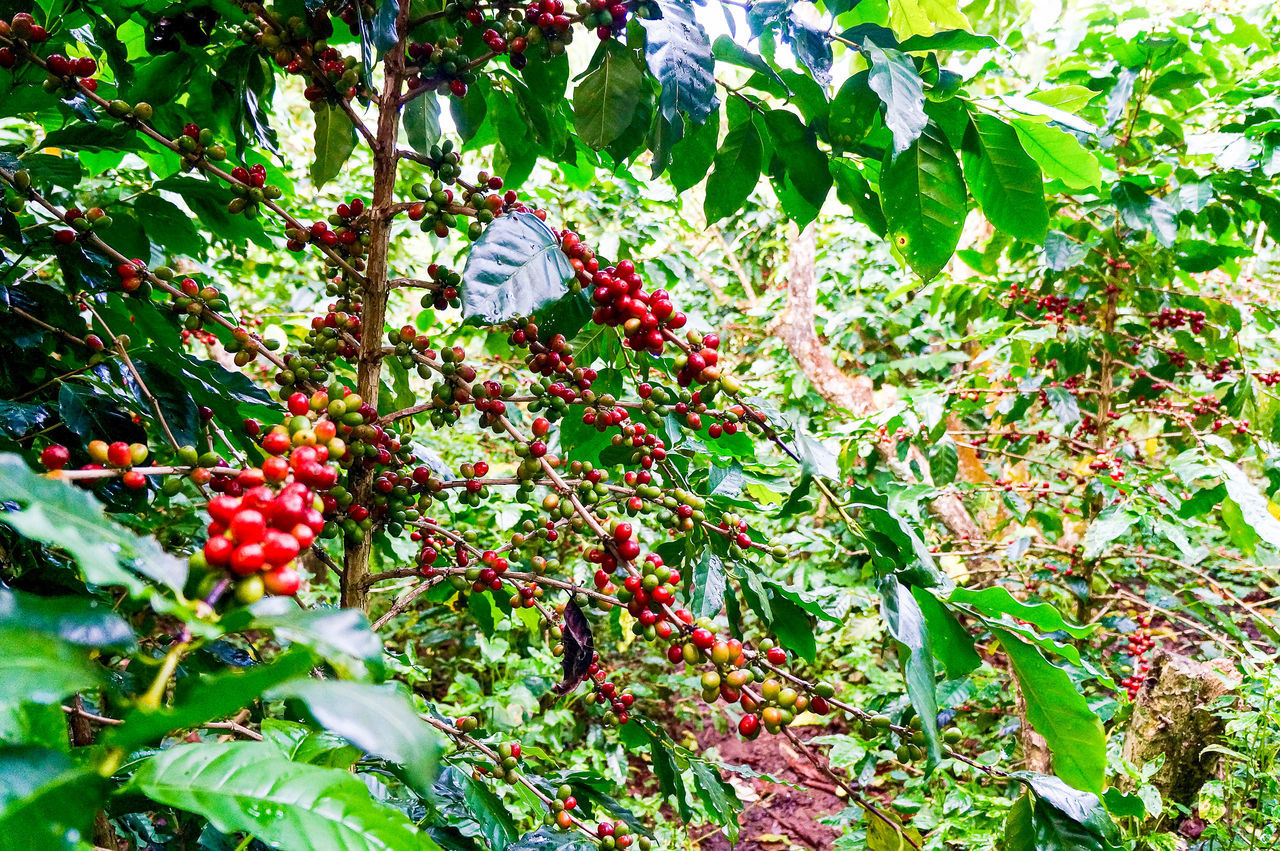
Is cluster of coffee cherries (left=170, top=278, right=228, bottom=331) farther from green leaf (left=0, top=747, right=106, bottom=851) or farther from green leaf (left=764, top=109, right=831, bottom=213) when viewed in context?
green leaf (left=764, top=109, right=831, bottom=213)

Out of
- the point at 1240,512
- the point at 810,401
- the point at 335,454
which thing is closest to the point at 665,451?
the point at 335,454

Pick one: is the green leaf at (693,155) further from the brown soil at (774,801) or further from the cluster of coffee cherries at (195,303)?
the brown soil at (774,801)

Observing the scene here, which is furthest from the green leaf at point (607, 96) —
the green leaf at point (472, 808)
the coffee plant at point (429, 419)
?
the green leaf at point (472, 808)

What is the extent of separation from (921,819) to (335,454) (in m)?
2.31

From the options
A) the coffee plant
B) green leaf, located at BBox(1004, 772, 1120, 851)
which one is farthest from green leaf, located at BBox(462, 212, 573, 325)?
green leaf, located at BBox(1004, 772, 1120, 851)

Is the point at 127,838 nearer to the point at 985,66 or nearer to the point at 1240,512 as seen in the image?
the point at 1240,512

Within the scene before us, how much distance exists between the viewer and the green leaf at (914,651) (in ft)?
2.15

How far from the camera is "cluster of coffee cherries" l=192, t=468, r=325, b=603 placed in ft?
1.34

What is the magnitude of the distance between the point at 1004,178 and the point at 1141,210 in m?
1.25

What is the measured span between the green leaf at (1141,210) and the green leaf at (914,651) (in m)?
1.62

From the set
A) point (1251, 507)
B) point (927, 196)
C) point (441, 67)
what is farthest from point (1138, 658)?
point (441, 67)

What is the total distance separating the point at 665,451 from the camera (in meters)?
0.99

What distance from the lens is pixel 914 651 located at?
26.5 inches

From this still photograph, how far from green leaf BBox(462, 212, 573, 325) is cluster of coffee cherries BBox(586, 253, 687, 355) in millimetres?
68
